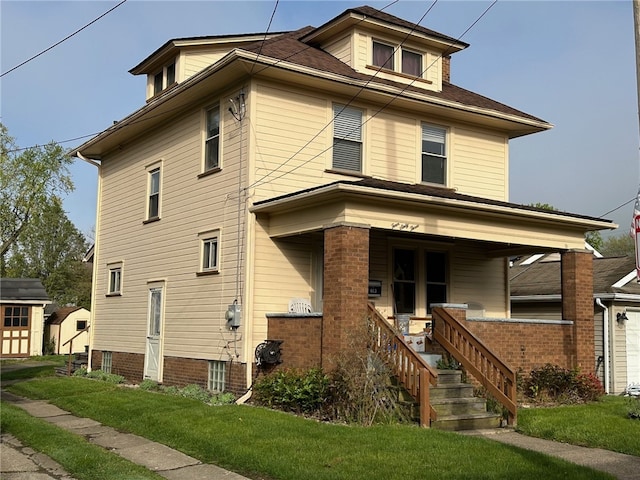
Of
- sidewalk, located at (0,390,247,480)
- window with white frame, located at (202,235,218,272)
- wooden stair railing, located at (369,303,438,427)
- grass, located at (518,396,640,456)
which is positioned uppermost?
window with white frame, located at (202,235,218,272)

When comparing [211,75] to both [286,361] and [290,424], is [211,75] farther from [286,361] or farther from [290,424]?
[290,424]

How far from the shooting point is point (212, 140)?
1652 cm

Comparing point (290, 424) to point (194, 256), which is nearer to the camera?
point (290, 424)

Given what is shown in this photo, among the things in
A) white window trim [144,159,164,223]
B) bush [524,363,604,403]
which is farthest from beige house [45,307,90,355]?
bush [524,363,604,403]

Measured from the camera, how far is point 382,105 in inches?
657

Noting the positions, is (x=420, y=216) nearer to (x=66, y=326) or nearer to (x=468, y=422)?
(x=468, y=422)

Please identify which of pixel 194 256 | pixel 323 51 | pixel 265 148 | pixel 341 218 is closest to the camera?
pixel 341 218

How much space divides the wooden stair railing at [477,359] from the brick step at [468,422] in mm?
279

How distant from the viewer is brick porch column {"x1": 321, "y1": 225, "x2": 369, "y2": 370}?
12.6m

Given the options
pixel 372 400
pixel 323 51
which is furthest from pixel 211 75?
pixel 372 400

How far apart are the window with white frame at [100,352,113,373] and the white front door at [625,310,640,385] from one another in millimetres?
14093

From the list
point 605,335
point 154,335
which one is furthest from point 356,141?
point 605,335

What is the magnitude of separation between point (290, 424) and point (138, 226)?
1015cm

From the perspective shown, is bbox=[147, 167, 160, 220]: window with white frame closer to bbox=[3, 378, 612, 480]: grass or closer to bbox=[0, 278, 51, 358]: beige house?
bbox=[3, 378, 612, 480]: grass
